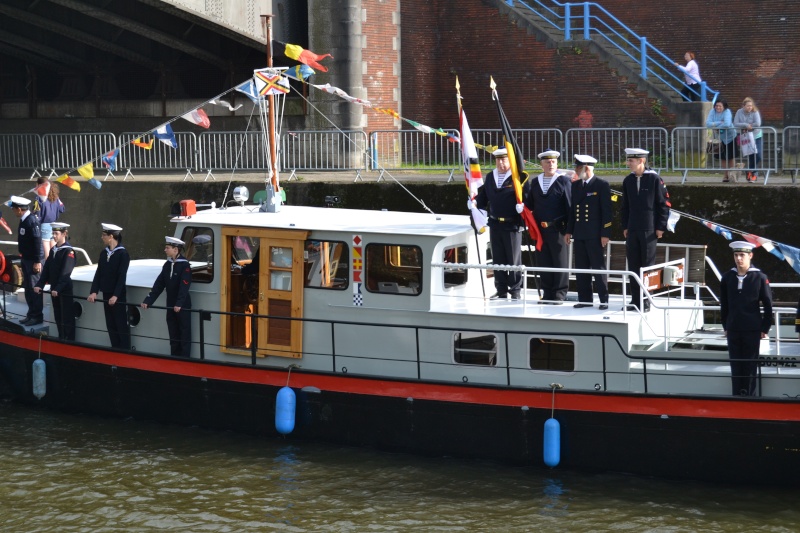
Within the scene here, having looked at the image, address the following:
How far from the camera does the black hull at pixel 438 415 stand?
10312 millimetres

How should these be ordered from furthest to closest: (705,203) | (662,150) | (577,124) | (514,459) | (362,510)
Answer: (577,124)
(662,150)
(705,203)
(514,459)
(362,510)

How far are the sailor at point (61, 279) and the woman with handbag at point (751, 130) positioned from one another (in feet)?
34.0

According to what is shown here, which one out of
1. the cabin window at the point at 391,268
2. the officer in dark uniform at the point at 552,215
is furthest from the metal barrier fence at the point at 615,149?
the cabin window at the point at 391,268

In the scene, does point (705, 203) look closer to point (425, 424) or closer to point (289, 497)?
point (425, 424)

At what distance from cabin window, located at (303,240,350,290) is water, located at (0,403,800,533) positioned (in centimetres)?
184

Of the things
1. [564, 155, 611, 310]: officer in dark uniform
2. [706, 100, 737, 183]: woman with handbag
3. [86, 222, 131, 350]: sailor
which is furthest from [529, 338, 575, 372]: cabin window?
[706, 100, 737, 183]: woman with handbag

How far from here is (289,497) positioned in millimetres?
10773

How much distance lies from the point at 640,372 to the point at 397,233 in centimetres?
289

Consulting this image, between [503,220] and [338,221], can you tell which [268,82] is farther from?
[503,220]

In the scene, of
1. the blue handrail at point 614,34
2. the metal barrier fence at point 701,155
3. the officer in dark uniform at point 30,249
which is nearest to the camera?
the officer in dark uniform at point 30,249

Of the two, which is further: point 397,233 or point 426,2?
point 426,2

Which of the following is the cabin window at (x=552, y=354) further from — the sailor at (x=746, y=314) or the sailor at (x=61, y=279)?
the sailor at (x=61, y=279)

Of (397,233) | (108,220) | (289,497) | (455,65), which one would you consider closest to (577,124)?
(455,65)

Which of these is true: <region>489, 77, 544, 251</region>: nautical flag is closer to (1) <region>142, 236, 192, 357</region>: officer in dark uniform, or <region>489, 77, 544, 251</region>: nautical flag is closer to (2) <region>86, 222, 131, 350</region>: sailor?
(1) <region>142, 236, 192, 357</region>: officer in dark uniform
